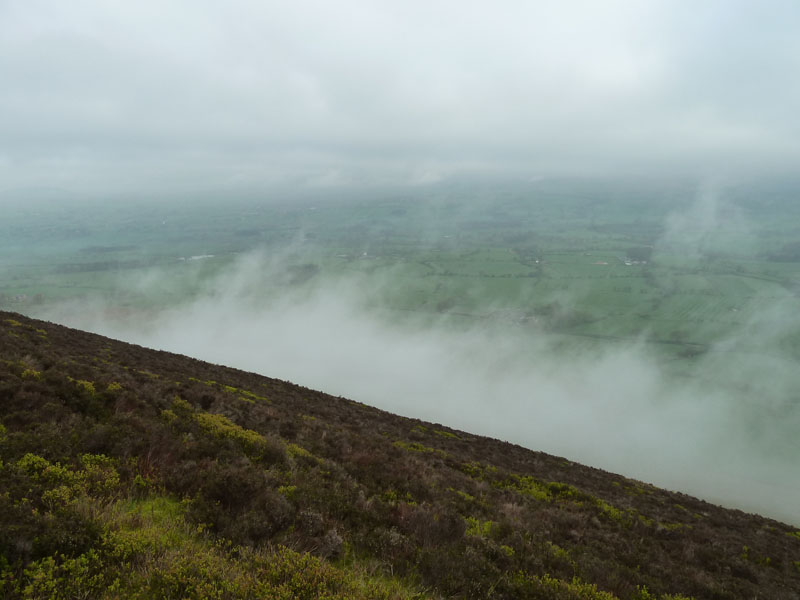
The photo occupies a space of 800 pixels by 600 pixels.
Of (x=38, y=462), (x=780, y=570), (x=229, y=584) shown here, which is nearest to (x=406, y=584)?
(x=229, y=584)

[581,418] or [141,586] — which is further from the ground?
[141,586]

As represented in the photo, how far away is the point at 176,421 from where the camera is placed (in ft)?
45.9

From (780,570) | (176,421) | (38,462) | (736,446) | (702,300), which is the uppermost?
(702,300)

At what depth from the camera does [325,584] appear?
21.2ft

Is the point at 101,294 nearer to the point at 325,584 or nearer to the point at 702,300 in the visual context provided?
the point at 325,584

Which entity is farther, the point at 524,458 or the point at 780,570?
the point at 524,458

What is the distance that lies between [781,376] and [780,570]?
487ft

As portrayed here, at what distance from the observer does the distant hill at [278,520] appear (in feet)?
20.5

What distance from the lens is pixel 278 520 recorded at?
8727 mm

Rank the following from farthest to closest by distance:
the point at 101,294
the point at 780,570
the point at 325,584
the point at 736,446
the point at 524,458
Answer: the point at 101,294 → the point at 736,446 → the point at 524,458 → the point at 780,570 → the point at 325,584

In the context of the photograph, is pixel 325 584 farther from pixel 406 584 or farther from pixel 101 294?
pixel 101 294

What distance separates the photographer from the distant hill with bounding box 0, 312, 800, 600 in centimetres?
625

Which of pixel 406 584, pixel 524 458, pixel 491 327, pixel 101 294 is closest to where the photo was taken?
pixel 406 584

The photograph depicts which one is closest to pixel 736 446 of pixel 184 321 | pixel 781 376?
pixel 781 376
